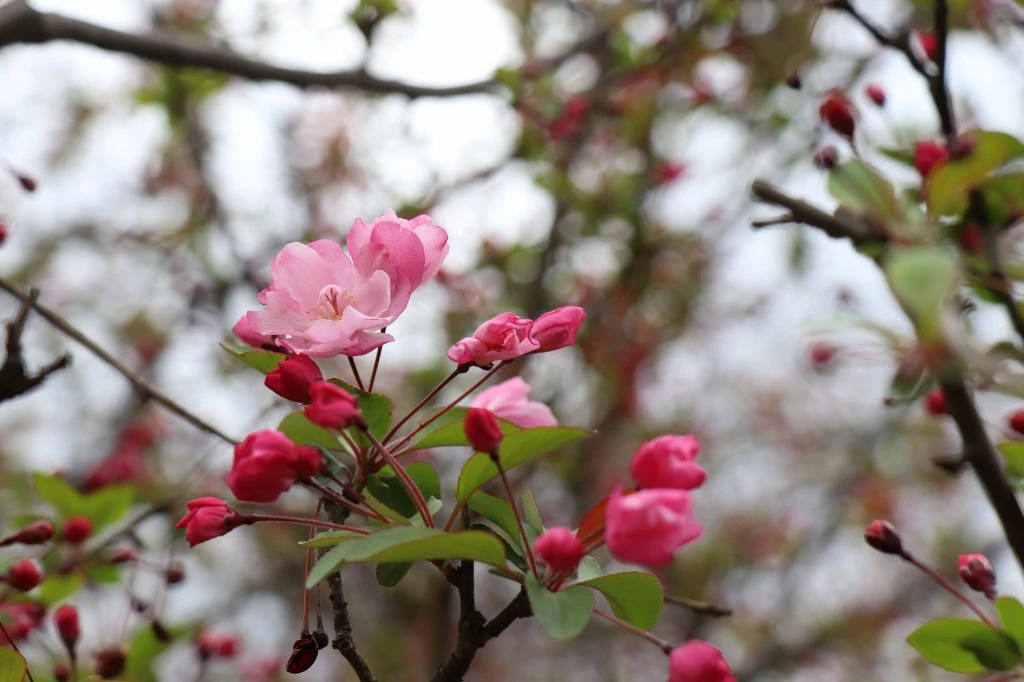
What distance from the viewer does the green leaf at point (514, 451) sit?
899mm

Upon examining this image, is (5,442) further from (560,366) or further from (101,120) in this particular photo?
(560,366)

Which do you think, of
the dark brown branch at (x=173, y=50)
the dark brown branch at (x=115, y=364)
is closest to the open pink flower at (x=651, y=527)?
the dark brown branch at (x=115, y=364)

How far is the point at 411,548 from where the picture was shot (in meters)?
0.77

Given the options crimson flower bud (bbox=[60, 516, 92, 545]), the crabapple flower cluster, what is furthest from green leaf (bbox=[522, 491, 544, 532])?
crimson flower bud (bbox=[60, 516, 92, 545])

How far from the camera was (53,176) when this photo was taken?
5688mm

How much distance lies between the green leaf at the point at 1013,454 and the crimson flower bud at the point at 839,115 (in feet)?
1.67

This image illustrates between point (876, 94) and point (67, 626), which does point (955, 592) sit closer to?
point (876, 94)

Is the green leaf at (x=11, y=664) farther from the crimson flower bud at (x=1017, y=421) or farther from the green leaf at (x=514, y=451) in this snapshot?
the crimson flower bud at (x=1017, y=421)

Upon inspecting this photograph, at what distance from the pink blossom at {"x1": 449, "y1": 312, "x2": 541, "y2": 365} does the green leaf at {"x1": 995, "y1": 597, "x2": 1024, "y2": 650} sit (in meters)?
0.61

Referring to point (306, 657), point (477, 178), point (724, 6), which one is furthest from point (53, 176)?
point (306, 657)

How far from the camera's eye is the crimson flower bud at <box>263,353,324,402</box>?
92cm

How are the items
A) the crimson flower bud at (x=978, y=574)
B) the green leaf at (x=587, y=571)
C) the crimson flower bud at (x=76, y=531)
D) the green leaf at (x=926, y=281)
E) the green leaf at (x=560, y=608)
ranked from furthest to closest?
the crimson flower bud at (x=76, y=531) → the crimson flower bud at (x=978, y=574) → the green leaf at (x=587, y=571) → the green leaf at (x=560, y=608) → the green leaf at (x=926, y=281)

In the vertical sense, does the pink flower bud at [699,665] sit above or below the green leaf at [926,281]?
below

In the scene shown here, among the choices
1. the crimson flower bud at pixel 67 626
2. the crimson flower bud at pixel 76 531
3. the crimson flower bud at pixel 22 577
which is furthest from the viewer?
the crimson flower bud at pixel 76 531
